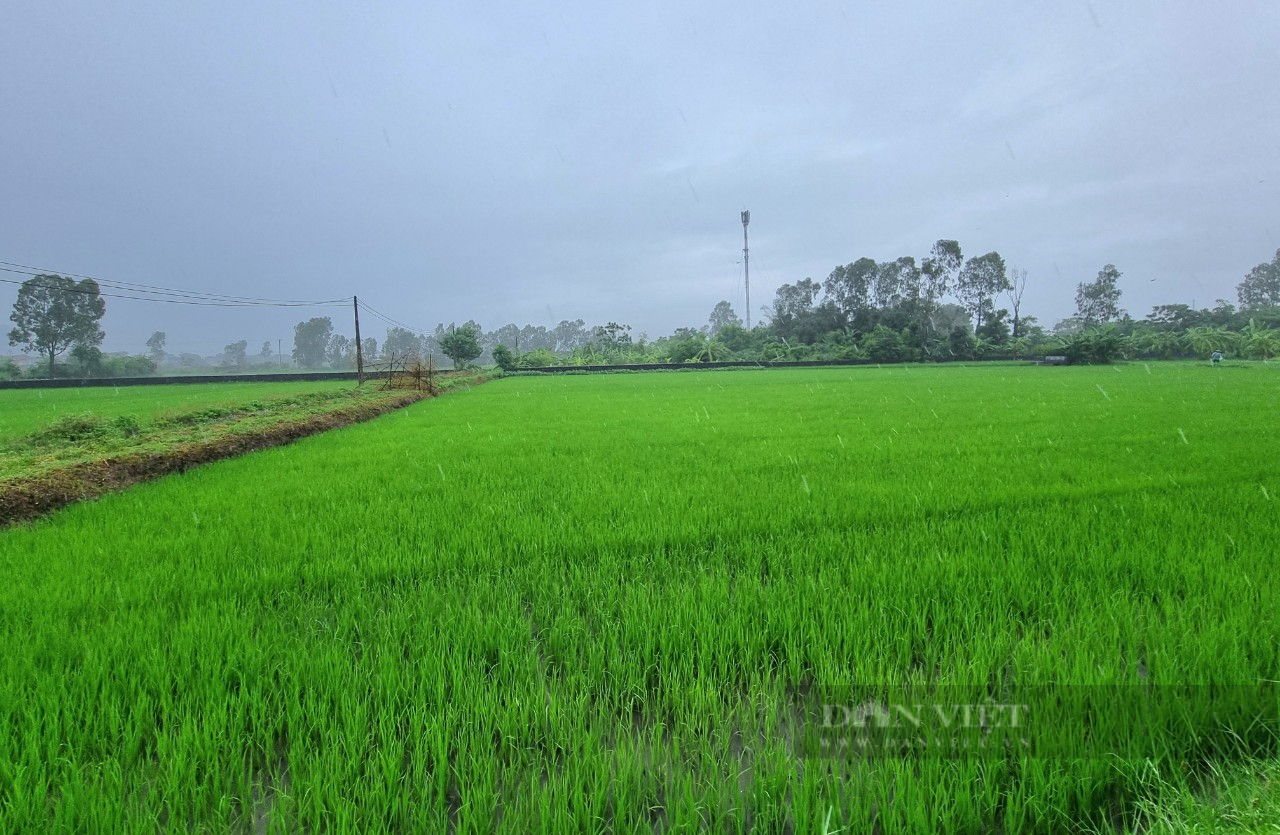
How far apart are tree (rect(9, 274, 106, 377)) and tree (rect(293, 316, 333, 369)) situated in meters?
50.4

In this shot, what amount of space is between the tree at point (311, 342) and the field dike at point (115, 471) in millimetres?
113678

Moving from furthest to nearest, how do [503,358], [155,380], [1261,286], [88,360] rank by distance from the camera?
[1261,286], [88,360], [503,358], [155,380]

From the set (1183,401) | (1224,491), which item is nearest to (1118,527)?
(1224,491)

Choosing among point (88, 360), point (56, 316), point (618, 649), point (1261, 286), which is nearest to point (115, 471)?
point (618, 649)

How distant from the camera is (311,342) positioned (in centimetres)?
10962

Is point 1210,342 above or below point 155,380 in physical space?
above

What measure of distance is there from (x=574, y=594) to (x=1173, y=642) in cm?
238

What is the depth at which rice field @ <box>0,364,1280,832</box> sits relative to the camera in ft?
4.54

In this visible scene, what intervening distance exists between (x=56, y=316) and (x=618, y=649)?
7930 centimetres

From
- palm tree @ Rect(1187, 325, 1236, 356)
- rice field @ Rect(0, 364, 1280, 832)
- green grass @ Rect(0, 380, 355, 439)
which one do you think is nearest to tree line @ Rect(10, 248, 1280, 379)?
palm tree @ Rect(1187, 325, 1236, 356)

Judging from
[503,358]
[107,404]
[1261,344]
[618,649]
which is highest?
[503,358]

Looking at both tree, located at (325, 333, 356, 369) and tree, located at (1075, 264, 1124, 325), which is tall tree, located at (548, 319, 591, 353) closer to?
tree, located at (325, 333, 356, 369)

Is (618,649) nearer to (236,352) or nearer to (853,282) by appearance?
(853,282)

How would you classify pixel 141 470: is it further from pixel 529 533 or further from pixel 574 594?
pixel 574 594
